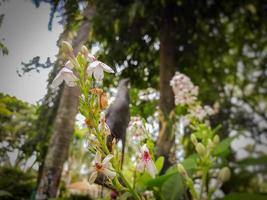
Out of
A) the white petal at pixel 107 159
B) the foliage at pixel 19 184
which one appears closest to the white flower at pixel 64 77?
the white petal at pixel 107 159

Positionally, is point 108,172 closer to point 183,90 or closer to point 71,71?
point 71,71

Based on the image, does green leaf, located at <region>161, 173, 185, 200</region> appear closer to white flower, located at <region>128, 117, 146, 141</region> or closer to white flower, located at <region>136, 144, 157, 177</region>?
white flower, located at <region>128, 117, 146, 141</region>

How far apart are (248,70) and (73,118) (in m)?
1.99

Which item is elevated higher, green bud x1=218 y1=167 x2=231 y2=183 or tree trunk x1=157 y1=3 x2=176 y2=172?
tree trunk x1=157 y1=3 x2=176 y2=172

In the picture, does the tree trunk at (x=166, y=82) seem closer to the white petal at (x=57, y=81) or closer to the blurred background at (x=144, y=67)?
the blurred background at (x=144, y=67)

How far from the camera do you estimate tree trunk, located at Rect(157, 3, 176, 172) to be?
160 cm

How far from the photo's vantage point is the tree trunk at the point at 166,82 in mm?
1600

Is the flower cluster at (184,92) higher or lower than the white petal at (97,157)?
higher

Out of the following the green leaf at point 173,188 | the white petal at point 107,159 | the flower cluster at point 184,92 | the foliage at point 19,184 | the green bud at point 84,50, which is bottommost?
the white petal at point 107,159

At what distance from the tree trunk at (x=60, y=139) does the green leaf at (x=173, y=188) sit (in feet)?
0.88

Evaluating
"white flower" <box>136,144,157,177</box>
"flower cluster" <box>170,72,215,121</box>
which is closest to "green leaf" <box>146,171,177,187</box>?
"white flower" <box>136,144,157,177</box>

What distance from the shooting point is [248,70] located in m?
2.65

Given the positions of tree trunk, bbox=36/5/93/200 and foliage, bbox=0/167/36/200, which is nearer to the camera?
tree trunk, bbox=36/5/93/200

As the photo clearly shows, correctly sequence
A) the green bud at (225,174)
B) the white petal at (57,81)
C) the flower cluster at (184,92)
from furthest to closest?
the flower cluster at (184,92) → the green bud at (225,174) → the white petal at (57,81)
